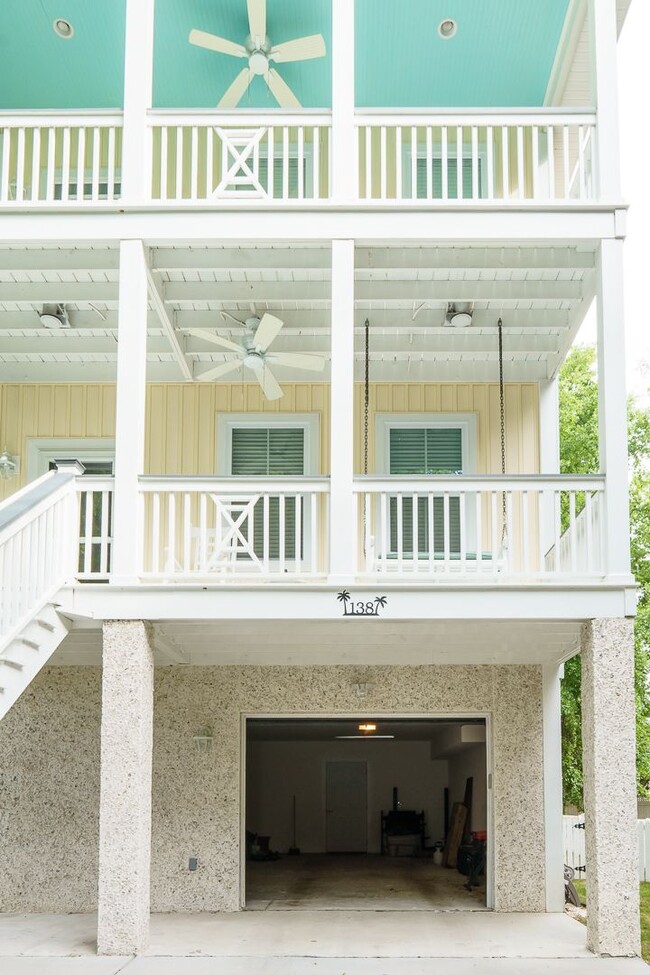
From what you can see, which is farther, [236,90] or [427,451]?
[427,451]

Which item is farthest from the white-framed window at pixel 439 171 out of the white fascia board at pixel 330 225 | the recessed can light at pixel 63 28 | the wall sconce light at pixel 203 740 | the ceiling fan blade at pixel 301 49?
the wall sconce light at pixel 203 740

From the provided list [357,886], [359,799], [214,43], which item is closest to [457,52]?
[214,43]

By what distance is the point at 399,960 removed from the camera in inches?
374

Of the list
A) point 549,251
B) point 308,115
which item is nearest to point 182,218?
point 308,115

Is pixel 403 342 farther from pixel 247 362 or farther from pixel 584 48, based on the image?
pixel 584 48

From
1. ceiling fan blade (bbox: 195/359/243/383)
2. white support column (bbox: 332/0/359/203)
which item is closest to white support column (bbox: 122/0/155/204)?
white support column (bbox: 332/0/359/203)

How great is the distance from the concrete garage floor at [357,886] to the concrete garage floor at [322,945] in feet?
2.00

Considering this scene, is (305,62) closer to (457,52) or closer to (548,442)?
(457,52)

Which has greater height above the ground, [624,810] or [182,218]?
[182,218]

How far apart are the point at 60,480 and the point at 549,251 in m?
4.71

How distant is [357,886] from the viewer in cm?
1484

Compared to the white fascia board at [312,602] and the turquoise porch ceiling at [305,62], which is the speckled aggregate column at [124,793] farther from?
the turquoise porch ceiling at [305,62]

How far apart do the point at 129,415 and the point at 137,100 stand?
279 centimetres

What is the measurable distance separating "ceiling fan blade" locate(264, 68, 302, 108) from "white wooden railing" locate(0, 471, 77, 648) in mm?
4782
